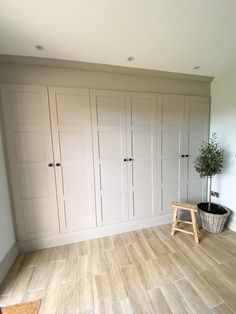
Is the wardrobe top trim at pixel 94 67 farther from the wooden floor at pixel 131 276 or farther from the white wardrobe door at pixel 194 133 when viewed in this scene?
the wooden floor at pixel 131 276

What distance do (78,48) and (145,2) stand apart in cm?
80

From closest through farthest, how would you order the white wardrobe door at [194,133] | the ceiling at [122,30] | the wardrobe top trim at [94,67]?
1. the ceiling at [122,30]
2. the wardrobe top trim at [94,67]
3. the white wardrobe door at [194,133]

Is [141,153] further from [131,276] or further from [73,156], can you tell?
[131,276]

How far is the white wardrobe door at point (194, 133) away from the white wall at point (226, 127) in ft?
0.50

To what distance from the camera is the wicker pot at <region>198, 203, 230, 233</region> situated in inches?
85.6

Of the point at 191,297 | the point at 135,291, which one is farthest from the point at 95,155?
the point at 191,297

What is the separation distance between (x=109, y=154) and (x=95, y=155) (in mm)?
193

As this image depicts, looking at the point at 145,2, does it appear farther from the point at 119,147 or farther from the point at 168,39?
the point at 119,147

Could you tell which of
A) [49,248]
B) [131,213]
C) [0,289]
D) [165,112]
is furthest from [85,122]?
[0,289]

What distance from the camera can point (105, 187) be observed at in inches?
85.3

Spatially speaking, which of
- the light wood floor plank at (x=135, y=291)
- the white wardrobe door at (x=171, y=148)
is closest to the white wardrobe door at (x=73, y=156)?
the light wood floor plank at (x=135, y=291)

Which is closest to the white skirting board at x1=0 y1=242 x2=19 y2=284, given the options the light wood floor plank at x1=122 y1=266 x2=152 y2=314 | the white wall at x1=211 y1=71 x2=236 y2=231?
the light wood floor plank at x1=122 y1=266 x2=152 y2=314

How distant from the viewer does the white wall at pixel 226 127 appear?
88.7 inches

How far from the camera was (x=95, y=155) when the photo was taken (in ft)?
6.82
